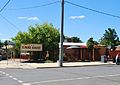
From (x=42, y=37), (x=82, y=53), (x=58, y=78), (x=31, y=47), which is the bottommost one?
(x=58, y=78)

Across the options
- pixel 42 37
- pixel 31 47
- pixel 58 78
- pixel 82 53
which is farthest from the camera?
pixel 82 53

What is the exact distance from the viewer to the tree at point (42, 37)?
167ft

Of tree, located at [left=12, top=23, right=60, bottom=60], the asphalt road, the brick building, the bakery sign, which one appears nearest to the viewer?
the asphalt road

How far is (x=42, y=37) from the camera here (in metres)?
51.4

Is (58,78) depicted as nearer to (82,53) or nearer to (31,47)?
(31,47)

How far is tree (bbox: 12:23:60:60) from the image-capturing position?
5084 cm

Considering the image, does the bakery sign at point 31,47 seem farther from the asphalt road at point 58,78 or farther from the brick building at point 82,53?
the asphalt road at point 58,78

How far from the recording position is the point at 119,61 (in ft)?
141

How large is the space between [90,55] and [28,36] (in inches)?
462

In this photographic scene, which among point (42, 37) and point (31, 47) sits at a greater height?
point (42, 37)

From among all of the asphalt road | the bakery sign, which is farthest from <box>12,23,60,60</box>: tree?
the asphalt road

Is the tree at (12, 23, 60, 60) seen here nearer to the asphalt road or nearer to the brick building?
the brick building

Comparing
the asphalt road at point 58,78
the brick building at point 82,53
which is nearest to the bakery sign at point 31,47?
the brick building at point 82,53

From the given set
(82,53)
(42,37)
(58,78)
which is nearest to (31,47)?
(42,37)
